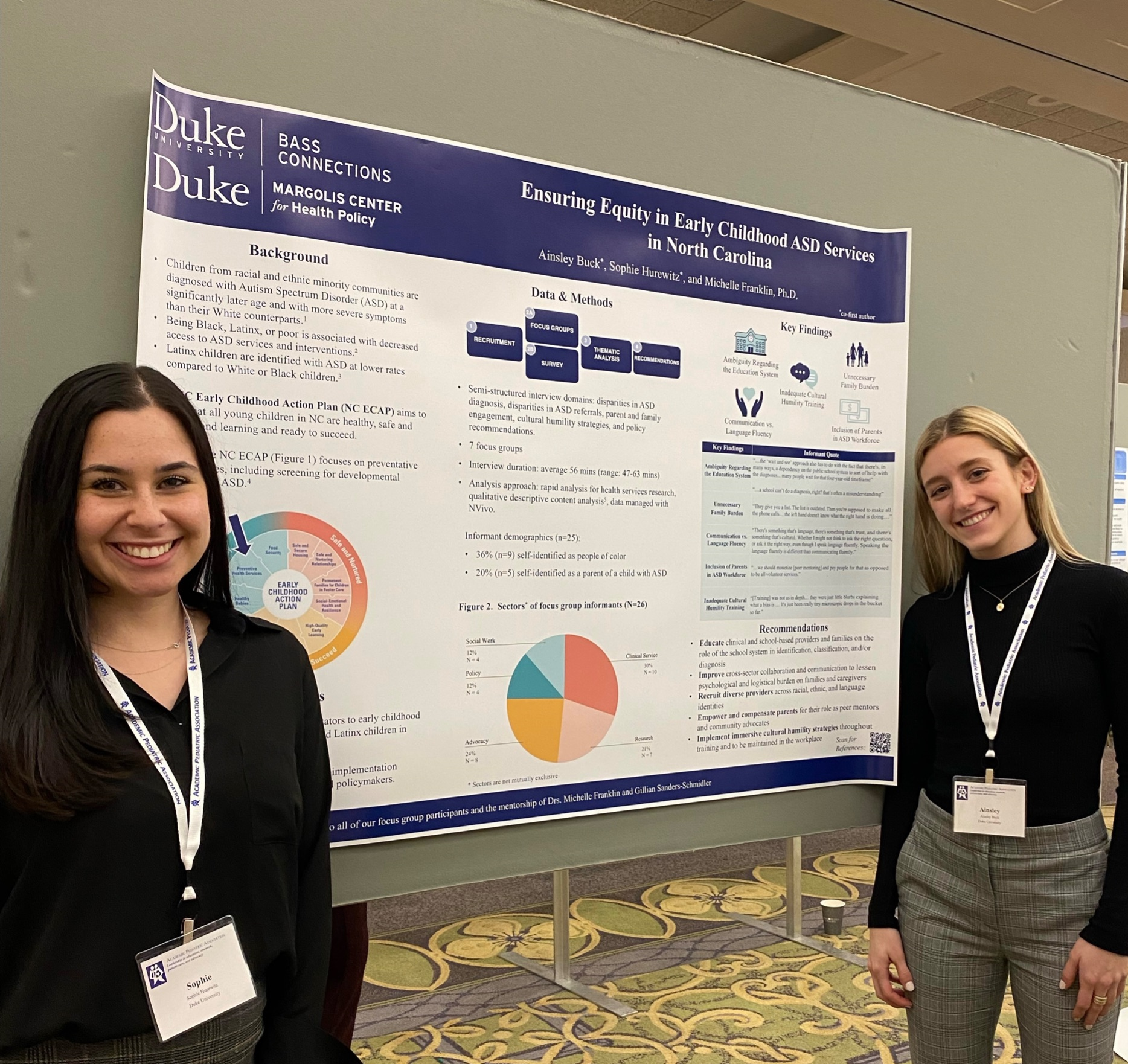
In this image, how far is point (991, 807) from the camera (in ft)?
5.48

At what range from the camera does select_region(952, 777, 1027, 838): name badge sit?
165 cm

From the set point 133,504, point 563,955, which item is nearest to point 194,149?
point 133,504

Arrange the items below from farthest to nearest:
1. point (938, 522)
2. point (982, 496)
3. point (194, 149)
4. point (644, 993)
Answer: point (644, 993), point (938, 522), point (982, 496), point (194, 149)

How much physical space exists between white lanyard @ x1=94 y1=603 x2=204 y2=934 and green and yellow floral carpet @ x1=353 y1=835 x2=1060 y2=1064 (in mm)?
1931

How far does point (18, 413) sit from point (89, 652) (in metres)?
0.42

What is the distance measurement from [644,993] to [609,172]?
2.56 meters

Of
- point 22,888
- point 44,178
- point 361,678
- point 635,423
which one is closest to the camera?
point 22,888

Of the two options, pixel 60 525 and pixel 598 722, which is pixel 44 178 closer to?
pixel 60 525

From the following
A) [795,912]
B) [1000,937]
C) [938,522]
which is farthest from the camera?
[795,912]

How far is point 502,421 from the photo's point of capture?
1717 mm

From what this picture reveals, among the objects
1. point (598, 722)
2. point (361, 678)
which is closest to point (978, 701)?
point (598, 722)

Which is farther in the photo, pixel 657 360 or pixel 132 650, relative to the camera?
pixel 657 360

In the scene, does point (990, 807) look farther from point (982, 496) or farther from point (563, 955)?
point (563, 955)

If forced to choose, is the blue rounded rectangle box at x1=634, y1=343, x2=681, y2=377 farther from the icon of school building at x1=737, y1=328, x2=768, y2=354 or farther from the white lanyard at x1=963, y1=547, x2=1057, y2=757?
the white lanyard at x1=963, y1=547, x2=1057, y2=757
